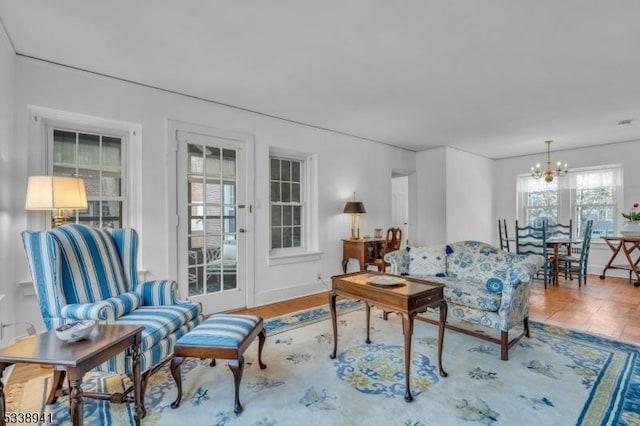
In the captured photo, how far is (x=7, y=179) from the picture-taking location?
2.50 metres

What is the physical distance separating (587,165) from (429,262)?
491 cm

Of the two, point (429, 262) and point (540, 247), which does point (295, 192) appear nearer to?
point (429, 262)

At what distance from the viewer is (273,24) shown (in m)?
2.24

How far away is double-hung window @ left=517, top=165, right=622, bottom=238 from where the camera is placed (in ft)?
19.5

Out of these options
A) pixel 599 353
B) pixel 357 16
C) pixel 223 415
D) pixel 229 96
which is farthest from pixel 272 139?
pixel 599 353

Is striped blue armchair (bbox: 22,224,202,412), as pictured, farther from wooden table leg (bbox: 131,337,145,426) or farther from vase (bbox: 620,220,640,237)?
vase (bbox: 620,220,640,237)

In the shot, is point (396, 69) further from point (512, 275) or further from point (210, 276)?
point (210, 276)

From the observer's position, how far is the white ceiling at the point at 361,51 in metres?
2.08

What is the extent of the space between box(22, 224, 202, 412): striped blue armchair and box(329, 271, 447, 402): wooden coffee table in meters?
1.20

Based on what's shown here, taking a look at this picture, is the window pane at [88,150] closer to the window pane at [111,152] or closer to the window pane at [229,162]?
the window pane at [111,152]

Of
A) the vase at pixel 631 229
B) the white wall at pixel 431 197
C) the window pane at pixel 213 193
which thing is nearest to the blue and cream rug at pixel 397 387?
the window pane at pixel 213 193

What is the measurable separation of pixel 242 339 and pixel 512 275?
2.13 meters

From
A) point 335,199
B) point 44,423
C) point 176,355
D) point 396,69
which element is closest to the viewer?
point 44,423

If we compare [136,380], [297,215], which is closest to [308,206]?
[297,215]
